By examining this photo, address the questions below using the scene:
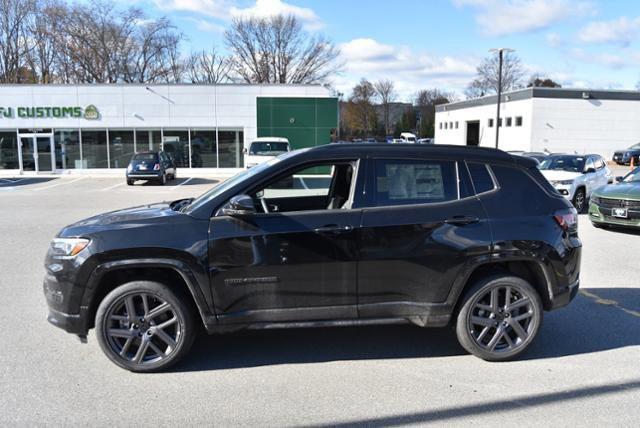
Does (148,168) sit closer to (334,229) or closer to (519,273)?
(334,229)

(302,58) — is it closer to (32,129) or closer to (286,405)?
(32,129)

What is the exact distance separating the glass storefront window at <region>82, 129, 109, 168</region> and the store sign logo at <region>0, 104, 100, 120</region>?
110 cm

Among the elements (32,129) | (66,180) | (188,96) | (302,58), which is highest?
(302,58)

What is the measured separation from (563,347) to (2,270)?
7.33m

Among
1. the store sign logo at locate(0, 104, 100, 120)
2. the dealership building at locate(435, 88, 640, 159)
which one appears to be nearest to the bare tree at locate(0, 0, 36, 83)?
the store sign logo at locate(0, 104, 100, 120)

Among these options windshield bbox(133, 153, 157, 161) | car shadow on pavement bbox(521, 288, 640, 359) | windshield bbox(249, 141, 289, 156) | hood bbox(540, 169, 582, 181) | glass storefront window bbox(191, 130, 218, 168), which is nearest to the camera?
car shadow on pavement bbox(521, 288, 640, 359)

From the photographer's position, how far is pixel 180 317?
403cm

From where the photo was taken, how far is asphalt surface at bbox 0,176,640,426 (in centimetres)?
344

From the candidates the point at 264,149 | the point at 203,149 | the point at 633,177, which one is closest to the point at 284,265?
the point at 633,177

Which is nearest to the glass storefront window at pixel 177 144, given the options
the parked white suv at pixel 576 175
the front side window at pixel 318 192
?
the parked white suv at pixel 576 175

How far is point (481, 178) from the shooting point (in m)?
4.36

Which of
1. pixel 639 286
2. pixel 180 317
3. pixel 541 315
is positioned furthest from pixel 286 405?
pixel 639 286

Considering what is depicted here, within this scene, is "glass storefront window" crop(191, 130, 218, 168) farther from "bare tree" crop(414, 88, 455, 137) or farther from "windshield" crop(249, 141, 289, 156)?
"bare tree" crop(414, 88, 455, 137)

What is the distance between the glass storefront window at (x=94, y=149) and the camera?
98.5 ft
